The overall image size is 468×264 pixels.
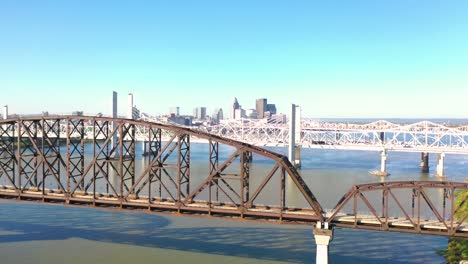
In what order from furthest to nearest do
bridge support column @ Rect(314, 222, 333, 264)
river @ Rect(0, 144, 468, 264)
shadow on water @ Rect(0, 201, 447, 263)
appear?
shadow on water @ Rect(0, 201, 447, 263) < river @ Rect(0, 144, 468, 264) < bridge support column @ Rect(314, 222, 333, 264)

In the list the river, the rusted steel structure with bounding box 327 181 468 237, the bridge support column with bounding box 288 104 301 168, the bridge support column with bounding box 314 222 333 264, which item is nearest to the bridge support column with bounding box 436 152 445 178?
the bridge support column with bounding box 288 104 301 168

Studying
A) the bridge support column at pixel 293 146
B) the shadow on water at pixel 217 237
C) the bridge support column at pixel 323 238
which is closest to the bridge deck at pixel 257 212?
the bridge support column at pixel 323 238

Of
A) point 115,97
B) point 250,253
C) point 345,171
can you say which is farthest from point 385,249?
point 115,97

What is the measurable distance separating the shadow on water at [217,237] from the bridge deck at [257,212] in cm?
483

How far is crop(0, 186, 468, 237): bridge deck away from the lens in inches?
861

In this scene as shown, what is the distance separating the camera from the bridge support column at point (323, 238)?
22375 mm

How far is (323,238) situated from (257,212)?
3698mm

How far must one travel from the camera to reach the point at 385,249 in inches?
1151

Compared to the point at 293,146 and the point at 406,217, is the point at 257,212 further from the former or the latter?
the point at 293,146

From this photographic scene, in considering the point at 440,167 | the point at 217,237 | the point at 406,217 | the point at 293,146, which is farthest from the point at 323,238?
the point at 293,146

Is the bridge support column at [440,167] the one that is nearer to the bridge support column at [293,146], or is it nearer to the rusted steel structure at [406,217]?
the bridge support column at [293,146]

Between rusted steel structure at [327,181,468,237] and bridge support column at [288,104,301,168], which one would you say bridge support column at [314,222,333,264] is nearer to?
rusted steel structure at [327,181,468,237]

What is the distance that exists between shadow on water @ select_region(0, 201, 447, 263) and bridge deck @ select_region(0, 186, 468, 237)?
15.8 feet

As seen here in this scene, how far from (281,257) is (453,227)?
413 inches
